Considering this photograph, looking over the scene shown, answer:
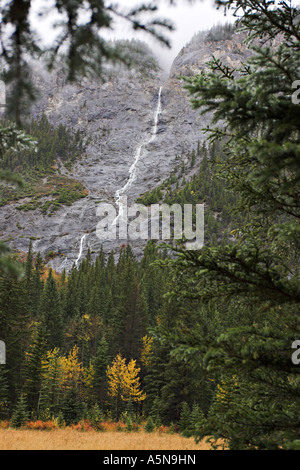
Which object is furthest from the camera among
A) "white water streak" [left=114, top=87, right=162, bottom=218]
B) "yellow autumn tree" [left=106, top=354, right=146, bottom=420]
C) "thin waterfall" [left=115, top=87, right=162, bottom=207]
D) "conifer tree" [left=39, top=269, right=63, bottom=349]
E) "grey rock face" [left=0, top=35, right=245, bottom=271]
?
"thin waterfall" [left=115, top=87, right=162, bottom=207]

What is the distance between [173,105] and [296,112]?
544 feet

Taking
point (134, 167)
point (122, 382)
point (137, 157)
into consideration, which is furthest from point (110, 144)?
point (122, 382)

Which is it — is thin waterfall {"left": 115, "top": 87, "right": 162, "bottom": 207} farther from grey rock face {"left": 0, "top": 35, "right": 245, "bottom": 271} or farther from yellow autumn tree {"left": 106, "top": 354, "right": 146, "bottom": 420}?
yellow autumn tree {"left": 106, "top": 354, "right": 146, "bottom": 420}

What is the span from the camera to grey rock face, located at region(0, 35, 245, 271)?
87875mm

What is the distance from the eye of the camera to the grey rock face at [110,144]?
8788 cm

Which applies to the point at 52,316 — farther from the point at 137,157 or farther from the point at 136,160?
the point at 137,157

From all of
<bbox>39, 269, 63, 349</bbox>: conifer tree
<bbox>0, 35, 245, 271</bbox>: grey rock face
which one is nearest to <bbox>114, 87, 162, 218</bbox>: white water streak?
<bbox>0, 35, 245, 271</bbox>: grey rock face

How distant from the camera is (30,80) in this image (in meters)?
3.31

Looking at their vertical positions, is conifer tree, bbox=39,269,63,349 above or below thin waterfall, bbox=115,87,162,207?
below

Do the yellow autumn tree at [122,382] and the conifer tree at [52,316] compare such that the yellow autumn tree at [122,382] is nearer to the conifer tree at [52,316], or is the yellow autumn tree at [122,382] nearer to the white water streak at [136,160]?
the conifer tree at [52,316]

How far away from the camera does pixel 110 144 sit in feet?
485
